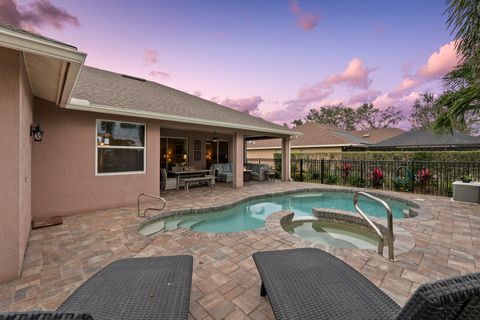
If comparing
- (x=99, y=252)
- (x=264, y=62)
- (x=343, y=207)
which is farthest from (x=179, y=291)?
(x=264, y=62)

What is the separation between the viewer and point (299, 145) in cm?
2042

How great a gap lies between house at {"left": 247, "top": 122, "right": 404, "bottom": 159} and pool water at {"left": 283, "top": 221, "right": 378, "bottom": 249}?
1341cm

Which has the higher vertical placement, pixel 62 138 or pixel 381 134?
pixel 381 134

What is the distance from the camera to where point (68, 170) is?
18.5ft

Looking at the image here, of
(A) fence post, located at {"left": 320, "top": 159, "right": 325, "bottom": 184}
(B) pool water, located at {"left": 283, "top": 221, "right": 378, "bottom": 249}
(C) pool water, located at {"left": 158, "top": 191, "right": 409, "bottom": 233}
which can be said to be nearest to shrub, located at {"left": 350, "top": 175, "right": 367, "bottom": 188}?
(A) fence post, located at {"left": 320, "top": 159, "right": 325, "bottom": 184}

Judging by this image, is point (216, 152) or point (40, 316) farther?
point (216, 152)

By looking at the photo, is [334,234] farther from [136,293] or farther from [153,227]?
[136,293]

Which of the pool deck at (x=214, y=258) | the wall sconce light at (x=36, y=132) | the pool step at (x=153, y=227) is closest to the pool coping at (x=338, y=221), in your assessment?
the pool deck at (x=214, y=258)

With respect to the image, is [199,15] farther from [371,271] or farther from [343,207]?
[371,271]

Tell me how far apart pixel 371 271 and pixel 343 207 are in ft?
17.7

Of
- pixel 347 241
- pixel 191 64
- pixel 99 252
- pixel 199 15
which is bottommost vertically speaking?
pixel 347 241

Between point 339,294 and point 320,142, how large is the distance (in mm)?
18725

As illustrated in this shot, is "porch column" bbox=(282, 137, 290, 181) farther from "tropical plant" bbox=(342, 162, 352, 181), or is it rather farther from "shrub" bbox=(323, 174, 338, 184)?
"tropical plant" bbox=(342, 162, 352, 181)

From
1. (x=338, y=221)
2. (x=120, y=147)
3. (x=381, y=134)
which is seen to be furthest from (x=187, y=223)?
(x=381, y=134)
